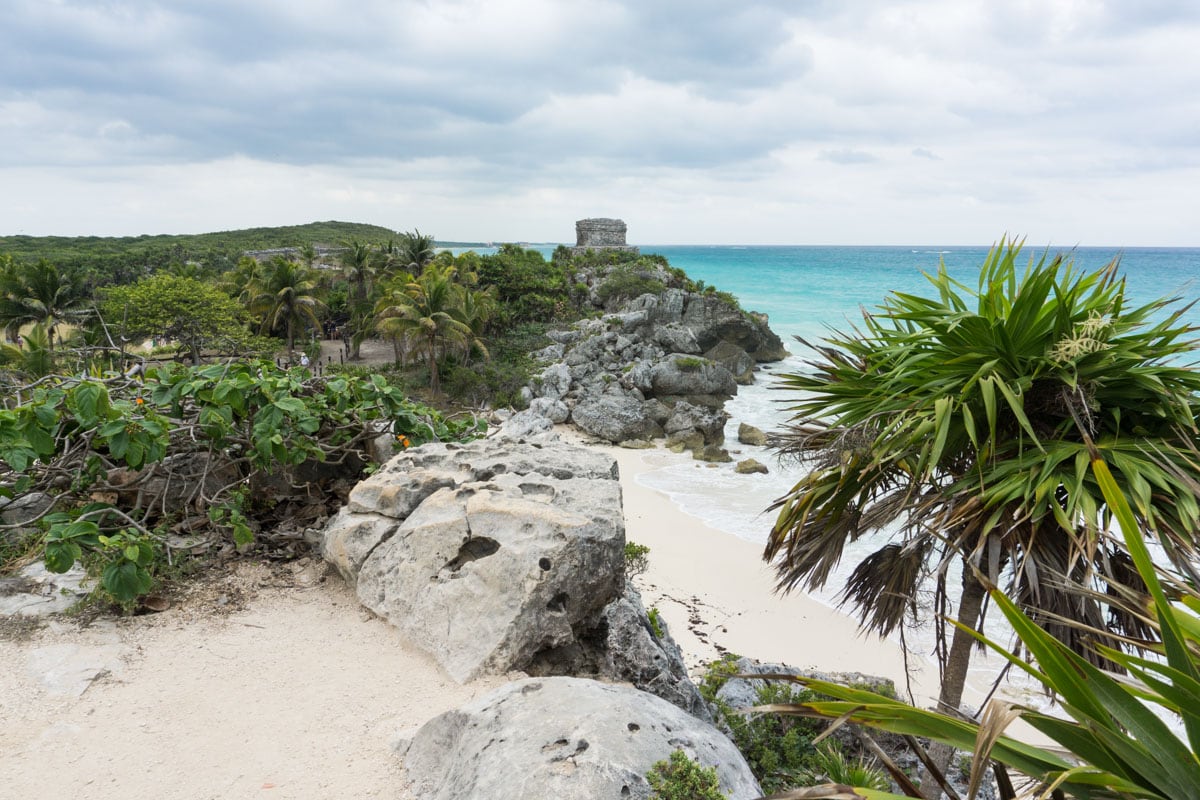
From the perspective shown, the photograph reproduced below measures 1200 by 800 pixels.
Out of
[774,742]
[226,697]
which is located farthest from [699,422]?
[226,697]

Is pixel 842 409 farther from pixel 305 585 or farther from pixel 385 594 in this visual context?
pixel 305 585

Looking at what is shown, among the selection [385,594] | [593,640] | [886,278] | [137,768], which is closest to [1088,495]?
[593,640]

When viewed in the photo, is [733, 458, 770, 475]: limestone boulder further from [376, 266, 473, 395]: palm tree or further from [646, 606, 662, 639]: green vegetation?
[646, 606, 662, 639]: green vegetation

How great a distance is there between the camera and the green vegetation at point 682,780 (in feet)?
8.07

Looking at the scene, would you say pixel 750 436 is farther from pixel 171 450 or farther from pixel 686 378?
pixel 171 450

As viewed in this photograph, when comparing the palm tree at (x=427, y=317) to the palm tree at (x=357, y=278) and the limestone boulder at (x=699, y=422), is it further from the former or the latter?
the limestone boulder at (x=699, y=422)

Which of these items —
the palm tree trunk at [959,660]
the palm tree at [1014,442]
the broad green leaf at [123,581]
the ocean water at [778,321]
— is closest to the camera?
the palm tree at [1014,442]

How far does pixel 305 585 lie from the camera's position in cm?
480

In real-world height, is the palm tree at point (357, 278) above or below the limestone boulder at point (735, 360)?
above

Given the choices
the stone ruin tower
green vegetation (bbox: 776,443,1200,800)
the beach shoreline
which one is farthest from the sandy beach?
the stone ruin tower

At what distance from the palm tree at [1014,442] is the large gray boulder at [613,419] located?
1998cm

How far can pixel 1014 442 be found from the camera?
3508 millimetres

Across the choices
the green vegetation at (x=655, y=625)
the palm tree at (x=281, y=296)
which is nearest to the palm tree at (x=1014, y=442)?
the green vegetation at (x=655, y=625)

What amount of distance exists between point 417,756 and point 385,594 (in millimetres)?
1462
